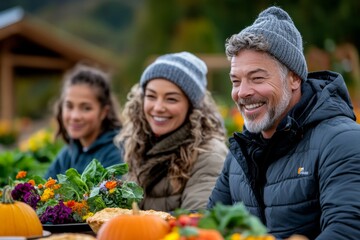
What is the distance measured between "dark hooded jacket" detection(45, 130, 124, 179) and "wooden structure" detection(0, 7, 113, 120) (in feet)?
51.4

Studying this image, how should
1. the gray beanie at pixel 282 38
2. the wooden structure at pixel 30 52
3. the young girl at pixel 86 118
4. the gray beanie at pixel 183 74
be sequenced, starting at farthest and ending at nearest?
the wooden structure at pixel 30 52 < the young girl at pixel 86 118 < the gray beanie at pixel 183 74 < the gray beanie at pixel 282 38

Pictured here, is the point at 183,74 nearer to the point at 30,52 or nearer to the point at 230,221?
the point at 230,221

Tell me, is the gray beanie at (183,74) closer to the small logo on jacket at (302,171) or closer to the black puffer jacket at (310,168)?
the black puffer jacket at (310,168)

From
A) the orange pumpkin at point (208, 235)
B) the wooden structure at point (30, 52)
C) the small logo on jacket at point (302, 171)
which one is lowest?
the orange pumpkin at point (208, 235)

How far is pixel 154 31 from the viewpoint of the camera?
2794 cm

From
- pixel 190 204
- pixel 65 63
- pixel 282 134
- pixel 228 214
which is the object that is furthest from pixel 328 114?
pixel 65 63

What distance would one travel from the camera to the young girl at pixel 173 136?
5352 mm

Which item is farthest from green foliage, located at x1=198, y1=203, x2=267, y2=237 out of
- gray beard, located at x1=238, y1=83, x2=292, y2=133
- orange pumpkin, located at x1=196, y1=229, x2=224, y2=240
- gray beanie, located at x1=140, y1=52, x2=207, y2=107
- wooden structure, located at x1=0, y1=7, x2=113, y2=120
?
wooden structure, located at x1=0, y1=7, x2=113, y2=120

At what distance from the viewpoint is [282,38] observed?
3881mm

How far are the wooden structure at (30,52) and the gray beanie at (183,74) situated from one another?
16.9m

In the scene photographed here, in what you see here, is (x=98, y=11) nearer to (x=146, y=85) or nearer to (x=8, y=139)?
(x=8, y=139)

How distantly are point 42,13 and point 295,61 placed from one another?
49.2 metres

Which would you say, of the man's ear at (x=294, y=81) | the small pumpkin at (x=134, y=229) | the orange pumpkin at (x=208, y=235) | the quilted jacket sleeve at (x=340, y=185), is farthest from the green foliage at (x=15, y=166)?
the orange pumpkin at (x=208, y=235)

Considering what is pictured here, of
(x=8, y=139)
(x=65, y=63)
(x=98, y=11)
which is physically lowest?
(x=8, y=139)
